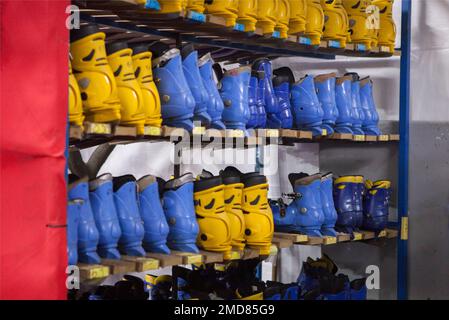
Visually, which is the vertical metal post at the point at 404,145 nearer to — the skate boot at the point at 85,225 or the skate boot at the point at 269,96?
the skate boot at the point at 269,96

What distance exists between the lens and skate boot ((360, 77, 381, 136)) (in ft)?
18.3

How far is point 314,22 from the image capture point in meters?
4.99

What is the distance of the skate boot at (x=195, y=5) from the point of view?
13.5 feet

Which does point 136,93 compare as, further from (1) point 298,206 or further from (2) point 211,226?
(1) point 298,206

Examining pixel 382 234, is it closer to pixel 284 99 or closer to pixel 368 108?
pixel 368 108

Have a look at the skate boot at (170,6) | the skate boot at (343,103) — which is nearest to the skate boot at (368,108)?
the skate boot at (343,103)

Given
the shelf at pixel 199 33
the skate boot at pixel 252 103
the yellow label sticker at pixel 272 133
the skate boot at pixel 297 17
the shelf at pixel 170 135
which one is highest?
the skate boot at pixel 297 17

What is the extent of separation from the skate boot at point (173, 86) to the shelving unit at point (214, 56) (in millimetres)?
124

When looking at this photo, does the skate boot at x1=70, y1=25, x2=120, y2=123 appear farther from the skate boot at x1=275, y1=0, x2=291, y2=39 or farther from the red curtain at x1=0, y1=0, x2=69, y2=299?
the skate boot at x1=275, y1=0, x2=291, y2=39

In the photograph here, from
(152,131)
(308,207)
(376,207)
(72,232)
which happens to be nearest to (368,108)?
(376,207)

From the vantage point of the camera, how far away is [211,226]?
14.0 feet

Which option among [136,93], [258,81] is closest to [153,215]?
[136,93]

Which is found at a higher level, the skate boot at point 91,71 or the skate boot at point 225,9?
the skate boot at point 225,9

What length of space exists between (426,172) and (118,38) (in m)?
2.61
